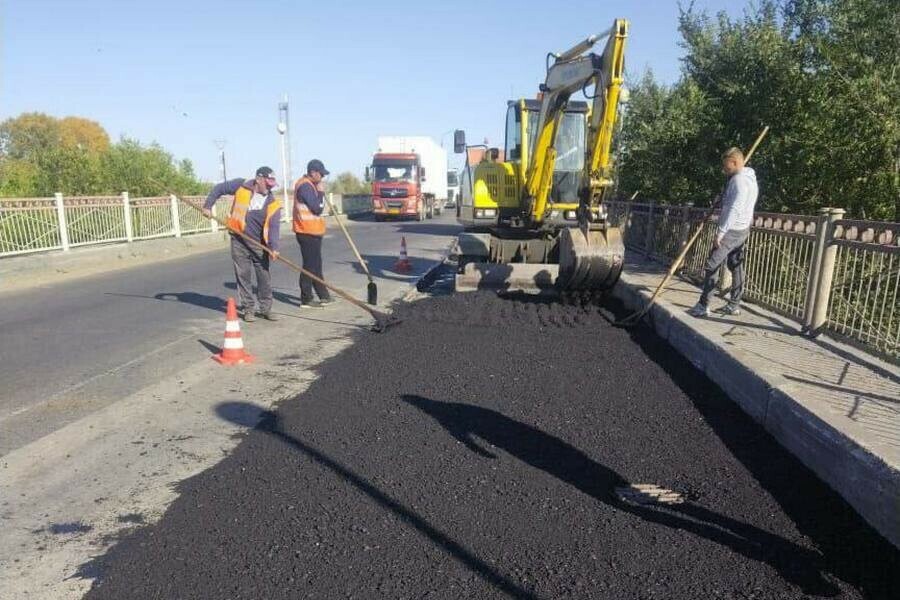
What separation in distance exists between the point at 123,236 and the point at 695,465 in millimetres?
15061

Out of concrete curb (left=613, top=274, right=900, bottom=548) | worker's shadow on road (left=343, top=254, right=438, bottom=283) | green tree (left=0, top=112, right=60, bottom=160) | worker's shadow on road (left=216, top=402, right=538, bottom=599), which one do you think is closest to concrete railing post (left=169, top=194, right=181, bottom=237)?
worker's shadow on road (left=343, top=254, right=438, bottom=283)

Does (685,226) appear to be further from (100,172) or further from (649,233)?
(100,172)

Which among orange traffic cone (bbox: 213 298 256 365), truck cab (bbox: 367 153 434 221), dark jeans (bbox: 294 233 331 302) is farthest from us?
truck cab (bbox: 367 153 434 221)

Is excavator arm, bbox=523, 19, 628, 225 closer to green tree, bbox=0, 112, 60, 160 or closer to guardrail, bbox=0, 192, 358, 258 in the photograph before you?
guardrail, bbox=0, 192, 358, 258

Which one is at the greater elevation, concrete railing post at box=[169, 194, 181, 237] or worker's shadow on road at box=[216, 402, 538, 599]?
concrete railing post at box=[169, 194, 181, 237]

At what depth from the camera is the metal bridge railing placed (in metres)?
11.8

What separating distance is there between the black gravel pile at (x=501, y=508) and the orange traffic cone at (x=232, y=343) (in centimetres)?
134

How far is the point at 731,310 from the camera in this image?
261 inches

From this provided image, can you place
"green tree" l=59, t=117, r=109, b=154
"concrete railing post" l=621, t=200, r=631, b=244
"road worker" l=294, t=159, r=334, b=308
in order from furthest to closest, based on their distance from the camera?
"green tree" l=59, t=117, r=109, b=154 < "concrete railing post" l=621, t=200, r=631, b=244 < "road worker" l=294, t=159, r=334, b=308

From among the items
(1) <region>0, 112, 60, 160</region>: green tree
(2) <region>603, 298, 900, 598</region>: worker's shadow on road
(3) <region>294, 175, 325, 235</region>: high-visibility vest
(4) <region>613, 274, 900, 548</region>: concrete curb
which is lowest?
(2) <region>603, 298, 900, 598</region>: worker's shadow on road

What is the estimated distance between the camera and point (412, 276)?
39.0 ft

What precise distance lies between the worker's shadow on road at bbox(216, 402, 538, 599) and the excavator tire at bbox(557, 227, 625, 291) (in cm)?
410

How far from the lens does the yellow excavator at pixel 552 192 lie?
284 inches

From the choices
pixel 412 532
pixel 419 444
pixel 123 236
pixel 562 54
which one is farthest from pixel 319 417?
pixel 123 236
